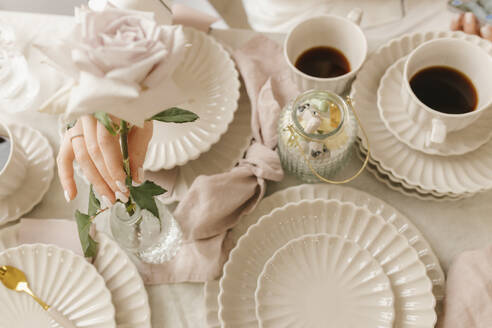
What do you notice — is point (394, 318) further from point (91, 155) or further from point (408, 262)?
point (91, 155)

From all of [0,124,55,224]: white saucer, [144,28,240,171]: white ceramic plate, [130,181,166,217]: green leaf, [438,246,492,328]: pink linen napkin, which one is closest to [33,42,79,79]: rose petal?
[130,181,166,217]: green leaf

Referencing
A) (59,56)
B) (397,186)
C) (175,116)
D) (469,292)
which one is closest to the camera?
(59,56)

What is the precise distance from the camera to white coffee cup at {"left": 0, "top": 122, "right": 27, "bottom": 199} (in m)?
0.59

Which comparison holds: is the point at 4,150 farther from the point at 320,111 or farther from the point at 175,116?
the point at 320,111

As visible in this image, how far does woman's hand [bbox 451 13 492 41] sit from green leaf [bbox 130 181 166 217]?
0.58 m

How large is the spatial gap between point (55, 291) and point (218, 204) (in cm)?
25

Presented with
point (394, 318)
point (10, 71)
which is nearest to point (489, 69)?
point (394, 318)

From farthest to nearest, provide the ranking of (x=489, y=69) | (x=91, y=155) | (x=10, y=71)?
(x=10, y=71) < (x=489, y=69) < (x=91, y=155)

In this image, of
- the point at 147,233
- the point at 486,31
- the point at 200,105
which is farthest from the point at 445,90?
the point at 147,233

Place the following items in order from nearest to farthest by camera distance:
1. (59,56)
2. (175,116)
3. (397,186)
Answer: (59,56) < (175,116) < (397,186)

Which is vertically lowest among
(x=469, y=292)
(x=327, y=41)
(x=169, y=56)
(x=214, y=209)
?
(x=469, y=292)

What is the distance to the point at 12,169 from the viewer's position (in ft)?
1.97

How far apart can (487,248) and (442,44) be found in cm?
29

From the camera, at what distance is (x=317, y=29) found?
2.10 feet
